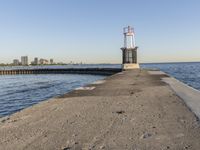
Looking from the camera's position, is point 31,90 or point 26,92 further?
point 31,90

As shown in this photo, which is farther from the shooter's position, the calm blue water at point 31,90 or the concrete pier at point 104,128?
Answer: the calm blue water at point 31,90

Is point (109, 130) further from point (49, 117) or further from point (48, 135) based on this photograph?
point (49, 117)

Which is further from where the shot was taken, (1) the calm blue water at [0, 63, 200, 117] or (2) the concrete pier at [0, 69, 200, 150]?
(1) the calm blue water at [0, 63, 200, 117]

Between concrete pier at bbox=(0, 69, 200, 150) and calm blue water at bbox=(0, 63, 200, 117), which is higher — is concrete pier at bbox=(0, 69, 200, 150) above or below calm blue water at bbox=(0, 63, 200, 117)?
above

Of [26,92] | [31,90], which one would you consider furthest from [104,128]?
[31,90]

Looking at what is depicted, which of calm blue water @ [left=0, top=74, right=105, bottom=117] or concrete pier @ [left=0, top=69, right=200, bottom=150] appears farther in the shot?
calm blue water @ [left=0, top=74, right=105, bottom=117]

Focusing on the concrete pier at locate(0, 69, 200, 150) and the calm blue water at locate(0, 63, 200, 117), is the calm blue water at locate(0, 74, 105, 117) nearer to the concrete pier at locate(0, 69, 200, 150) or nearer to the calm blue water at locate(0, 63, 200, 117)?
the calm blue water at locate(0, 63, 200, 117)

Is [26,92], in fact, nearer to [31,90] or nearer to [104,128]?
[31,90]

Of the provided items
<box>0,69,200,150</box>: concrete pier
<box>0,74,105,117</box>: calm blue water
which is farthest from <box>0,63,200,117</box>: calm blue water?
<box>0,69,200,150</box>: concrete pier

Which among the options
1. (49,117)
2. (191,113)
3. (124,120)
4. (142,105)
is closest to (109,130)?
(124,120)

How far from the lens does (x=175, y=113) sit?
367 inches

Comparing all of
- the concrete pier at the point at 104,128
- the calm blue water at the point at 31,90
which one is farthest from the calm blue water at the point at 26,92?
the concrete pier at the point at 104,128

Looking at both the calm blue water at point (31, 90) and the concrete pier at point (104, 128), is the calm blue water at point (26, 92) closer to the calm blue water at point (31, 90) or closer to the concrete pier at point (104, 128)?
the calm blue water at point (31, 90)

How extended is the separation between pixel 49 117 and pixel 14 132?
1.90 metres
